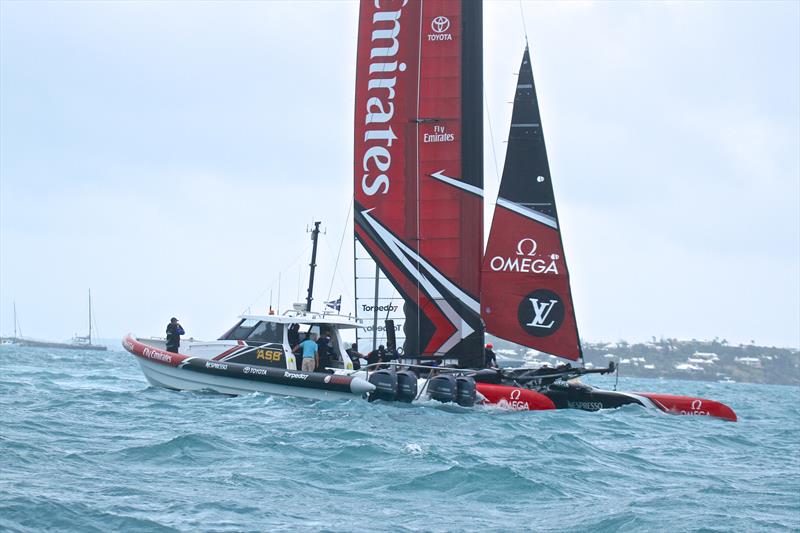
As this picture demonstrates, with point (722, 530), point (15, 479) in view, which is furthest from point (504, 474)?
point (15, 479)

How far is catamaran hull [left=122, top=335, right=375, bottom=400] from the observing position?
71.4 ft

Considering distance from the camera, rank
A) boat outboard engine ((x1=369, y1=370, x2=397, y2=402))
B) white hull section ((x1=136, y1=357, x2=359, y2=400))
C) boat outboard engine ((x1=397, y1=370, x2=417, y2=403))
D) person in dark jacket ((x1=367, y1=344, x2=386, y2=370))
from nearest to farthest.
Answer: boat outboard engine ((x1=369, y1=370, x2=397, y2=402)) < boat outboard engine ((x1=397, y1=370, x2=417, y2=403)) < white hull section ((x1=136, y1=357, x2=359, y2=400)) < person in dark jacket ((x1=367, y1=344, x2=386, y2=370))

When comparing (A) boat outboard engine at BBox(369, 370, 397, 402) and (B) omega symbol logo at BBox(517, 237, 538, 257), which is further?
(B) omega symbol logo at BBox(517, 237, 538, 257)

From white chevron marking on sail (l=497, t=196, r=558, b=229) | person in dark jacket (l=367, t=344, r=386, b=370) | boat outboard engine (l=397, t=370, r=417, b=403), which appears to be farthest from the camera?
white chevron marking on sail (l=497, t=196, r=558, b=229)

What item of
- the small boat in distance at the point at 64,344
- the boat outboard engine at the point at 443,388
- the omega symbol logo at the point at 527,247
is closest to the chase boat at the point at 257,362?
the boat outboard engine at the point at 443,388

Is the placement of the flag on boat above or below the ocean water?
above

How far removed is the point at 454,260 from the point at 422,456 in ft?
36.0

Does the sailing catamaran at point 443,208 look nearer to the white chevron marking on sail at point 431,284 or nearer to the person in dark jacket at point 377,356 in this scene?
the white chevron marking on sail at point 431,284

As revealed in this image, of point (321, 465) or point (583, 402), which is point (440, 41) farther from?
point (321, 465)

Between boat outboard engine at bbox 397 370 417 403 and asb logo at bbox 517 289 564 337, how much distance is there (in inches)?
184

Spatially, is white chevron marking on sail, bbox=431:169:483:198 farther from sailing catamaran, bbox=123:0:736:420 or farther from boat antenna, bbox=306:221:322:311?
boat antenna, bbox=306:221:322:311

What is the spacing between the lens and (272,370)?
73.0 ft

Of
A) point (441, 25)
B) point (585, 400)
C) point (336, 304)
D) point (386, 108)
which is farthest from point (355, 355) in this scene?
point (441, 25)

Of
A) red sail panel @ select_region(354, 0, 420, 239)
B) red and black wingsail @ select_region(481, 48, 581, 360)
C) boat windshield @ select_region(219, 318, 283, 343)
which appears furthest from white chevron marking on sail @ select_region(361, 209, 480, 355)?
boat windshield @ select_region(219, 318, 283, 343)
